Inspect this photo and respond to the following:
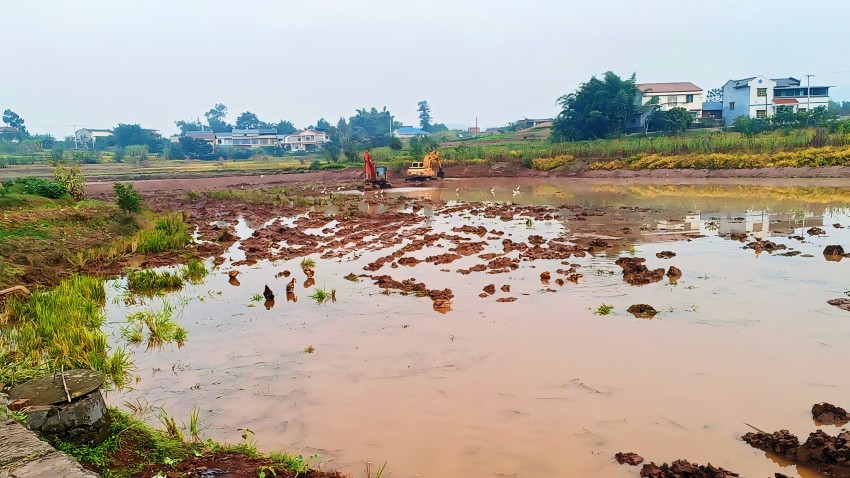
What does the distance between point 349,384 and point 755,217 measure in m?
16.7

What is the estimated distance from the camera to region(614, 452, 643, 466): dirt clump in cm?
472

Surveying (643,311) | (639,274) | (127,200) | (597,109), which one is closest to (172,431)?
(643,311)

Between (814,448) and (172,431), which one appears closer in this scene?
(814,448)

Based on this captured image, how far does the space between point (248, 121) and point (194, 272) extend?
111m

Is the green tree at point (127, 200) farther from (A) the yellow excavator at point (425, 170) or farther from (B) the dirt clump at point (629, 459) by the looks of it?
(A) the yellow excavator at point (425, 170)

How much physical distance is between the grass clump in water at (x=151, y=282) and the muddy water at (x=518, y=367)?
1.28 feet

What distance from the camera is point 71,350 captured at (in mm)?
6984

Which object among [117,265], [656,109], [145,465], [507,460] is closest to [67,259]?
[117,265]

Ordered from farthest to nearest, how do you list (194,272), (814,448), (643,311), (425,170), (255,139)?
(255,139), (425,170), (194,272), (643,311), (814,448)

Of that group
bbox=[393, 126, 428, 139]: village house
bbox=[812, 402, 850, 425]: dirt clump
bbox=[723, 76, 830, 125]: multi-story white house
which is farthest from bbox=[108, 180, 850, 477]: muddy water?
bbox=[393, 126, 428, 139]: village house

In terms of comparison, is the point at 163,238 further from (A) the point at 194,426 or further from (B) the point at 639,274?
(B) the point at 639,274

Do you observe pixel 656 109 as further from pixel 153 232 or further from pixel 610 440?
pixel 610 440

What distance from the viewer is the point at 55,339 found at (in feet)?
23.7

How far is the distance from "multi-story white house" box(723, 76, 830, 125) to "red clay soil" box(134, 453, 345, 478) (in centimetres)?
5789
